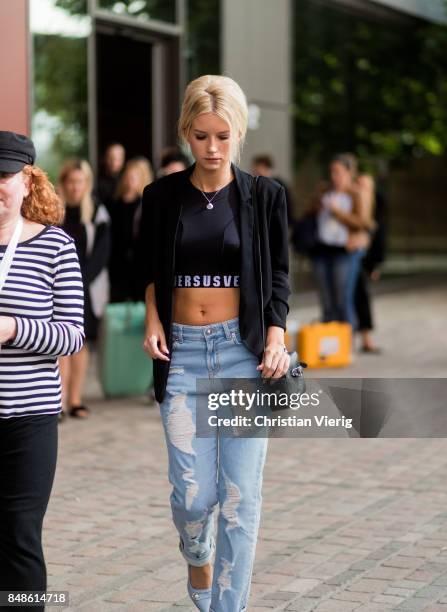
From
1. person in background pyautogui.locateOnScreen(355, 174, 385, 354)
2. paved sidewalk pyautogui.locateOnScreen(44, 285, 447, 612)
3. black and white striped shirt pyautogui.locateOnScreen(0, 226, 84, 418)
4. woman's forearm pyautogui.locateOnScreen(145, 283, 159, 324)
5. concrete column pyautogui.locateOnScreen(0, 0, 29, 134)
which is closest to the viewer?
black and white striped shirt pyautogui.locateOnScreen(0, 226, 84, 418)

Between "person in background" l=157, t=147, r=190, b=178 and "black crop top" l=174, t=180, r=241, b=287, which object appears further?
"person in background" l=157, t=147, r=190, b=178

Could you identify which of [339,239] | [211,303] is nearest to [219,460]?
[211,303]

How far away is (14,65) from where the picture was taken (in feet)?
29.3

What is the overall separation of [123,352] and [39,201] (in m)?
6.20

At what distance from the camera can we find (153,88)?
1516 cm

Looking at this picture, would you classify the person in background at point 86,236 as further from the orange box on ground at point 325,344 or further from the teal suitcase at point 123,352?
the orange box on ground at point 325,344

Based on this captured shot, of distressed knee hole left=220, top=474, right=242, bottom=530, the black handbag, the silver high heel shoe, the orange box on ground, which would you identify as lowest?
the silver high heel shoe

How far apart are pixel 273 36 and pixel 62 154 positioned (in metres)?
5.32

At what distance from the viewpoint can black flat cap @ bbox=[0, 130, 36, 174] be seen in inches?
144

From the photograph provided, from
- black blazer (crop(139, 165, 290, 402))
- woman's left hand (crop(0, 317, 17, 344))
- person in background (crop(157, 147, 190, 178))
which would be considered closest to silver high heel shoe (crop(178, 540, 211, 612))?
black blazer (crop(139, 165, 290, 402))

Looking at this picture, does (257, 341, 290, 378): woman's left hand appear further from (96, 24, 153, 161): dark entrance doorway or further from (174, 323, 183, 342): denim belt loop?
(96, 24, 153, 161): dark entrance doorway

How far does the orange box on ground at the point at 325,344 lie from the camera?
11891 mm

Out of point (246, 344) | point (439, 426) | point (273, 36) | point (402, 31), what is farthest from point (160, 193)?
point (402, 31)

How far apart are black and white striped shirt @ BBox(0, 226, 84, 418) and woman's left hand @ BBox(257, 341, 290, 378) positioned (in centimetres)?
60
